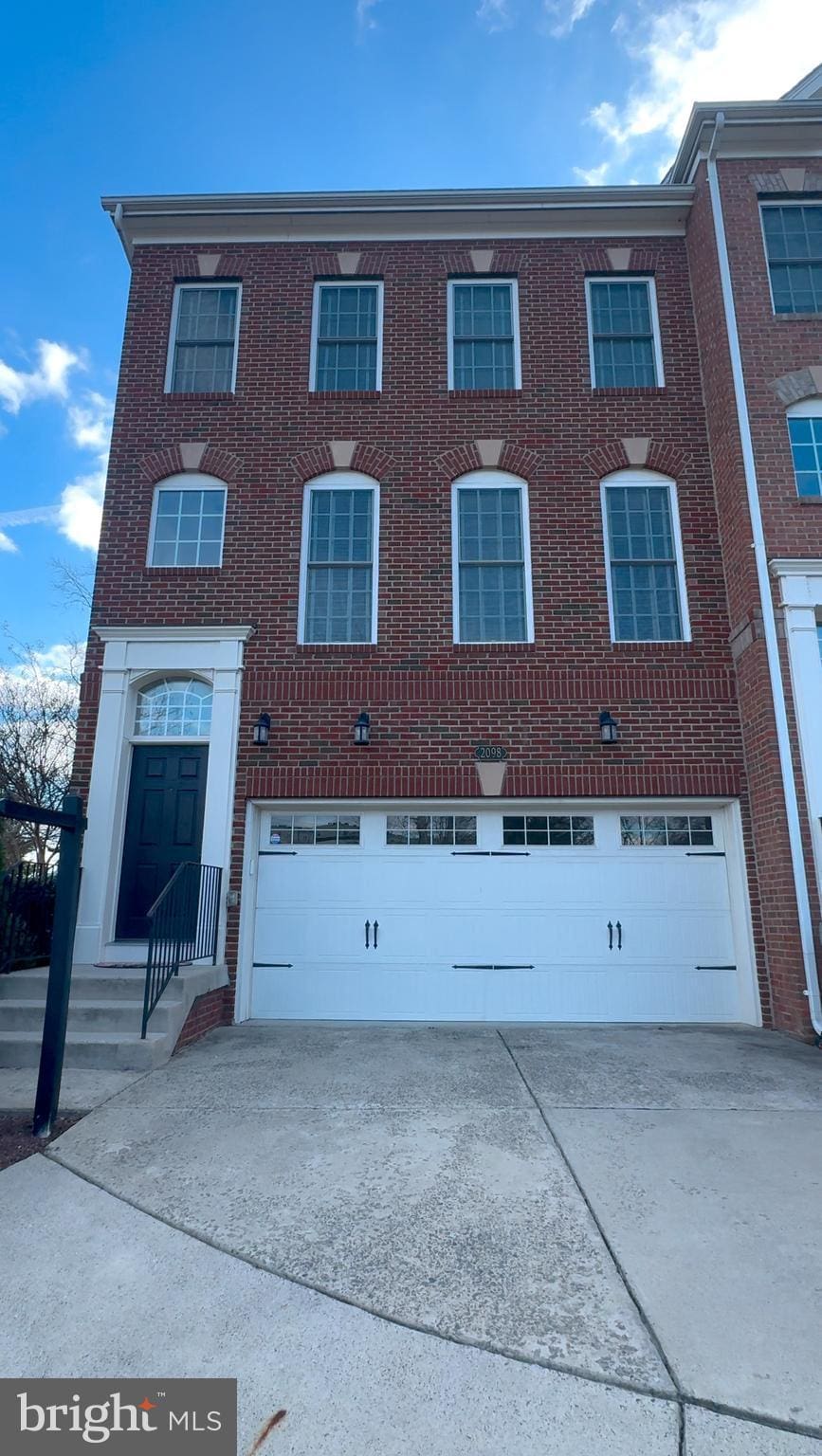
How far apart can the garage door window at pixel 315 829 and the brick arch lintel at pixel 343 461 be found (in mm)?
3751

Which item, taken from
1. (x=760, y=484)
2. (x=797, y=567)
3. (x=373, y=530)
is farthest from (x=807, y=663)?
(x=373, y=530)

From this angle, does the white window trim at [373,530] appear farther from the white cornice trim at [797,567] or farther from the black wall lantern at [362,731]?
the white cornice trim at [797,567]

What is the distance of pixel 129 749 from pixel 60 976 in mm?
3846

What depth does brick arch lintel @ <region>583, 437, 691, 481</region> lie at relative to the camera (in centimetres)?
824

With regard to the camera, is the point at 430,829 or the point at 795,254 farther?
the point at 795,254

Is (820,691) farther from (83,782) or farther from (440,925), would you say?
(83,782)

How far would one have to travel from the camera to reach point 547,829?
7539 mm

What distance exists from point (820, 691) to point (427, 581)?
3.99 m

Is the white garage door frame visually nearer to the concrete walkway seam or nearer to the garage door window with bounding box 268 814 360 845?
the garage door window with bounding box 268 814 360 845

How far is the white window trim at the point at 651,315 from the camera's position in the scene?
8.60 metres

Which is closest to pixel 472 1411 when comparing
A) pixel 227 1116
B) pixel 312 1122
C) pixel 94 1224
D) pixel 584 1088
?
Answer: pixel 94 1224

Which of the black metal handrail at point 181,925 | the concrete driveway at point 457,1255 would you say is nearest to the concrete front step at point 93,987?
the black metal handrail at point 181,925

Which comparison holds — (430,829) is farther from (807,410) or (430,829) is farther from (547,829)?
(807,410)

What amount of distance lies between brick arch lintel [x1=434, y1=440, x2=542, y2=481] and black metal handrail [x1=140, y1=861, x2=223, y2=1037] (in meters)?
5.00
